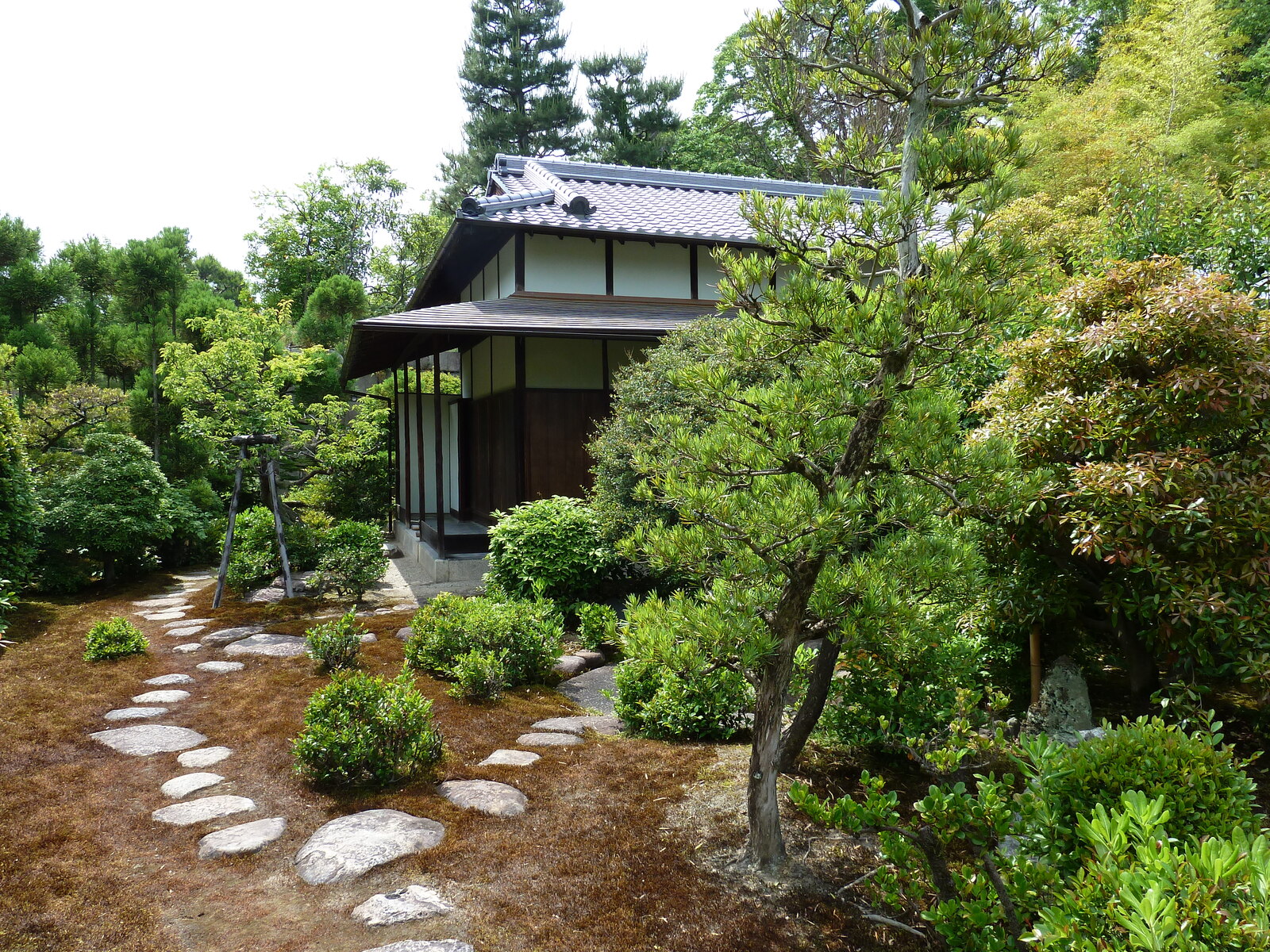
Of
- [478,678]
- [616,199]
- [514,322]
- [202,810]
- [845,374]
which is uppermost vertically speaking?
[616,199]

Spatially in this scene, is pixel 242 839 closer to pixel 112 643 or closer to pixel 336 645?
pixel 336 645

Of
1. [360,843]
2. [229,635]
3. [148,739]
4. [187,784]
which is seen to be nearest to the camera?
[360,843]

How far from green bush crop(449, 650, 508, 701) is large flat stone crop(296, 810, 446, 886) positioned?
1744mm

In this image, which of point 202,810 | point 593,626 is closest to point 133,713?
point 202,810

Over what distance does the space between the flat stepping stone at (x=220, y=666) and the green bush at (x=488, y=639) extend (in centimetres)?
152

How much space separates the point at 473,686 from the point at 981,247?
4.26m

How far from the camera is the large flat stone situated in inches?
127

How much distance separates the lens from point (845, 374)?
9.47 feet

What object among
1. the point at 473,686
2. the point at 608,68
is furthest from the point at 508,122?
the point at 473,686

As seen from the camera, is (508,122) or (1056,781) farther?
(508,122)

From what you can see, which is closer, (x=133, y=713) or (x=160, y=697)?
(x=133, y=713)

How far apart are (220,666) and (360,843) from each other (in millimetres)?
4012

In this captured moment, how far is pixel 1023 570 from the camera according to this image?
159 inches

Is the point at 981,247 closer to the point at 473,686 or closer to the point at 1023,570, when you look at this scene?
the point at 1023,570
